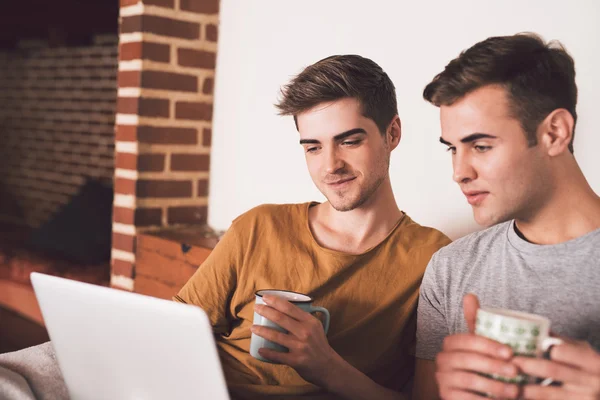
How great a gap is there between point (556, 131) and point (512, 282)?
305 millimetres

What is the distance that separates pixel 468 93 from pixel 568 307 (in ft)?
1.44

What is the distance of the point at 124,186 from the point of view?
7.79ft

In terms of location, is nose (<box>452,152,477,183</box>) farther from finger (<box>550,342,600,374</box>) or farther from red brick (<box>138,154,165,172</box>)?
red brick (<box>138,154,165,172</box>)

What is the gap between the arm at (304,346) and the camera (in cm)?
109

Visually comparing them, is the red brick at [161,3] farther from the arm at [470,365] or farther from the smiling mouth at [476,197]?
the arm at [470,365]

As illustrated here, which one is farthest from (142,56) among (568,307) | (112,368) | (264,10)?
(568,307)

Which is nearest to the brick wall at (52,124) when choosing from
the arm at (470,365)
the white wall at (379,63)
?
the white wall at (379,63)

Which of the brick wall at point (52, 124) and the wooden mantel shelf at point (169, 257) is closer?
the wooden mantel shelf at point (169, 257)

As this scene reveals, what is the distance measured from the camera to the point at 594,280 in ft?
3.44

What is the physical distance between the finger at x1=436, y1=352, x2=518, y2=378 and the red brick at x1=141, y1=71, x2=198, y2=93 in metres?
1.77

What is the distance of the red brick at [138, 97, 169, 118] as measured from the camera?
7.52 ft

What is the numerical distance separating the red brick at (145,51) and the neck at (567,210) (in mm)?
1670

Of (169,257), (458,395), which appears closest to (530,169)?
(458,395)

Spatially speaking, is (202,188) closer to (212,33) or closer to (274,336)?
(212,33)
